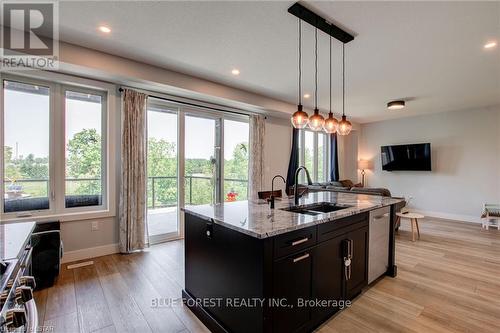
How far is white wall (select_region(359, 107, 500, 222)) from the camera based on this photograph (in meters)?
5.67

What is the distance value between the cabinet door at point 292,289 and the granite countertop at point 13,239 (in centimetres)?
139

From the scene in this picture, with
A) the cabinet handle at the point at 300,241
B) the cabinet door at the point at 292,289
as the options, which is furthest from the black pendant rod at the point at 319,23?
the cabinet door at the point at 292,289

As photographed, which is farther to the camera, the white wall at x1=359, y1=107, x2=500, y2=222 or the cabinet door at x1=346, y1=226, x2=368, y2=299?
the white wall at x1=359, y1=107, x2=500, y2=222

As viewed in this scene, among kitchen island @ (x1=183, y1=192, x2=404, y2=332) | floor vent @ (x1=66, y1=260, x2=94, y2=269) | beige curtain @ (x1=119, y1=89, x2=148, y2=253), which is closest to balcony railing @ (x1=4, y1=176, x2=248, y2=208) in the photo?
beige curtain @ (x1=119, y1=89, x2=148, y2=253)

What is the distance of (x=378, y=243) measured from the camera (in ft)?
9.14

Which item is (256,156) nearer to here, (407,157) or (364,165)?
(364,165)

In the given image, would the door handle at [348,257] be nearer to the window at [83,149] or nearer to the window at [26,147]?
the window at [83,149]

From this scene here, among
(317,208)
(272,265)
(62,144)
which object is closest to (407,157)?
(317,208)

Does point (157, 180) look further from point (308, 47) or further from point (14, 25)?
point (308, 47)

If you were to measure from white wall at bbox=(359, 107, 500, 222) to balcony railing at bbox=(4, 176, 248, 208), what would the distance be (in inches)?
196

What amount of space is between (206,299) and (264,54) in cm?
289

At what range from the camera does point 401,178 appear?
7.08 m

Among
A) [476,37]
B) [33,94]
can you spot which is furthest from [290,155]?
[33,94]

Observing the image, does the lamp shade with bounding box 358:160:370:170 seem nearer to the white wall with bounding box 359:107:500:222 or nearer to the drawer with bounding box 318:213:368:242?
the white wall with bounding box 359:107:500:222
